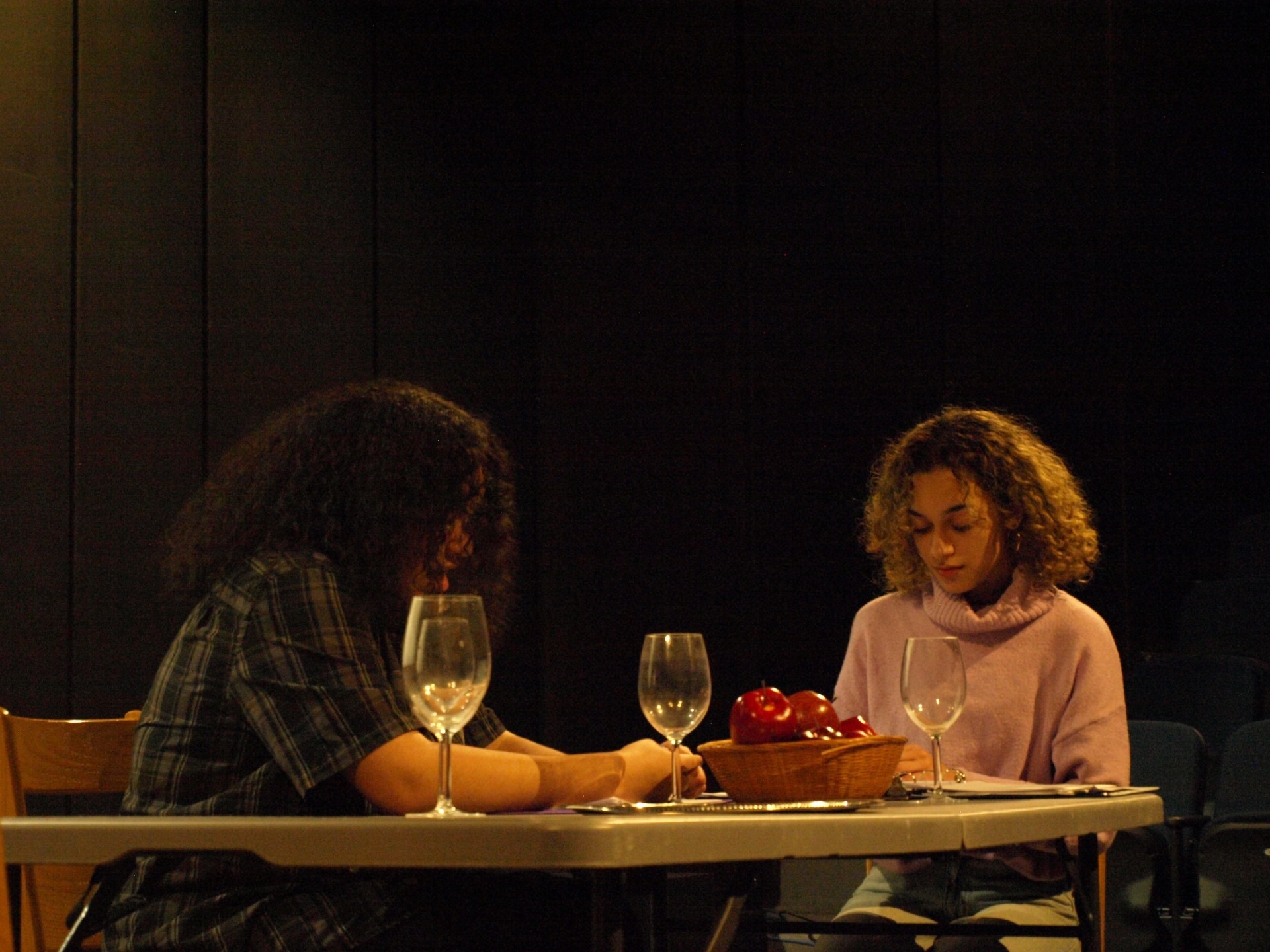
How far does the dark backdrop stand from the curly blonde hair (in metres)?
1.95

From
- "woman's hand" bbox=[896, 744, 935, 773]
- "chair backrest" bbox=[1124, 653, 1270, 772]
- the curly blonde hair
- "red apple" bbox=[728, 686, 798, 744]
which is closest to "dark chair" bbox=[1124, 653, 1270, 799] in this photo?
"chair backrest" bbox=[1124, 653, 1270, 772]

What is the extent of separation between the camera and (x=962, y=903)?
6.43 feet

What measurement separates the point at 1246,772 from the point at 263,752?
8.57 ft


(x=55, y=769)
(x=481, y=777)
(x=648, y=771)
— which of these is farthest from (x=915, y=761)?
(x=55, y=769)

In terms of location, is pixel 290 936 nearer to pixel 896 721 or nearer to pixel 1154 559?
pixel 896 721

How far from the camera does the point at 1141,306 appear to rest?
15.0 feet

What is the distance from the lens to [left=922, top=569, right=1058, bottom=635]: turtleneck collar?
2227mm

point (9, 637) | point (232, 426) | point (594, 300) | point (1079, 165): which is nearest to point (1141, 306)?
point (1079, 165)

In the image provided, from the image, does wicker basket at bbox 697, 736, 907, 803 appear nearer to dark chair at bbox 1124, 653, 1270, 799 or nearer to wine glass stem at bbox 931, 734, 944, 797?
wine glass stem at bbox 931, 734, 944, 797

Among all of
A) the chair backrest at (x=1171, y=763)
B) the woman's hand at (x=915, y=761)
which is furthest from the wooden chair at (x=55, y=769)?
the chair backrest at (x=1171, y=763)

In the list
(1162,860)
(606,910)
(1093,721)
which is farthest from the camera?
(1162,860)

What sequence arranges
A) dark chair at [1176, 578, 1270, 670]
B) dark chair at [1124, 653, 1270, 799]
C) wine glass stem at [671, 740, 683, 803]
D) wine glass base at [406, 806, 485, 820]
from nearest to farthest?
wine glass base at [406, 806, 485, 820] → wine glass stem at [671, 740, 683, 803] → dark chair at [1124, 653, 1270, 799] → dark chair at [1176, 578, 1270, 670]

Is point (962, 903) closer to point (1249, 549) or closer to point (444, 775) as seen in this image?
point (444, 775)

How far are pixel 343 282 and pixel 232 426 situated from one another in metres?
0.56
